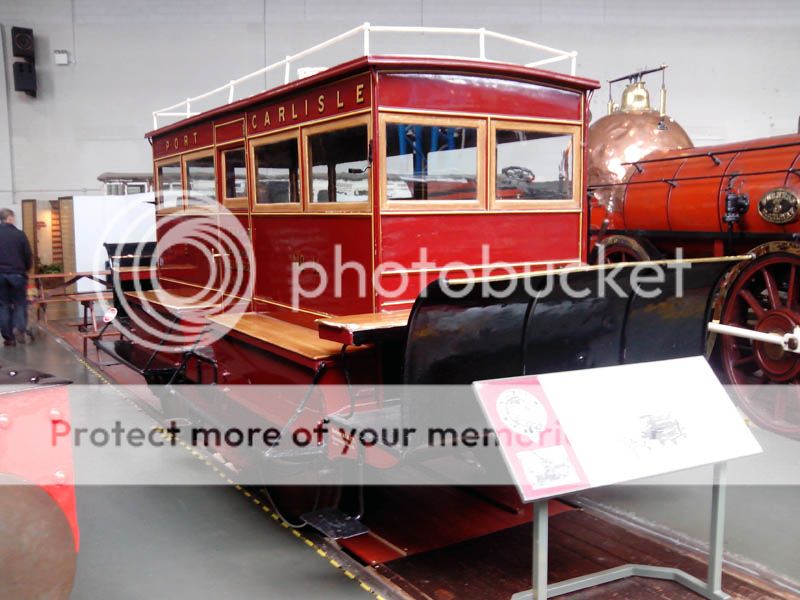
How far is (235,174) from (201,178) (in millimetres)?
716

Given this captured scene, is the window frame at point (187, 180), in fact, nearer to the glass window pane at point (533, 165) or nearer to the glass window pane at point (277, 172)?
the glass window pane at point (277, 172)

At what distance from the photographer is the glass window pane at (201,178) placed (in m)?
5.69

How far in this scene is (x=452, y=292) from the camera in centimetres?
306

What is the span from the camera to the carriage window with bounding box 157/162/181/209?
6.44 meters

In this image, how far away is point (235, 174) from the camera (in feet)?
17.5

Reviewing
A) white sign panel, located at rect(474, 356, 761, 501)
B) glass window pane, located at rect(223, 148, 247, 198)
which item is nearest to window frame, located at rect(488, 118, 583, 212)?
white sign panel, located at rect(474, 356, 761, 501)

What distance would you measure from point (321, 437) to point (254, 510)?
0.79 metres

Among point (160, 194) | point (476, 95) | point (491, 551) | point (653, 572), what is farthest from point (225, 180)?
point (653, 572)

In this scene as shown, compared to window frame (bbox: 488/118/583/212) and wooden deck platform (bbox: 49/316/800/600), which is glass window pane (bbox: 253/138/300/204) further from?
wooden deck platform (bbox: 49/316/800/600)

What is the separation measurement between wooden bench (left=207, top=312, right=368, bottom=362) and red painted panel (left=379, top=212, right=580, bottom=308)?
47cm

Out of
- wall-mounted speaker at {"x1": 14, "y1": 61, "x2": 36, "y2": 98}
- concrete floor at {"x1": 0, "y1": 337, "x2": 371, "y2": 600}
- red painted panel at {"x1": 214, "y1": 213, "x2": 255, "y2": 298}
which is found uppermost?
wall-mounted speaker at {"x1": 14, "y1": 61, "x2": 36, "y2": 98}

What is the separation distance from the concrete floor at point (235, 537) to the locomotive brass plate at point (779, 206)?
1943 millimetres

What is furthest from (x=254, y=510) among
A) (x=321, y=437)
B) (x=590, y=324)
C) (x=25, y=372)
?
(x=590, y=324)

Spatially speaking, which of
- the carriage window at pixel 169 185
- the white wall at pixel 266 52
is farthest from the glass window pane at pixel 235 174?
the white wall at pixel 266 52
